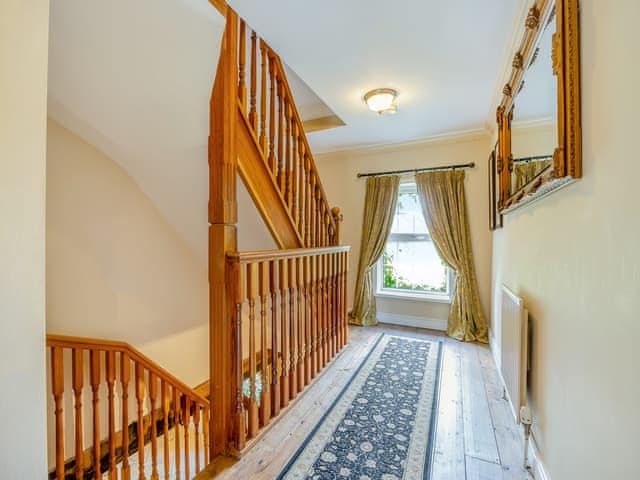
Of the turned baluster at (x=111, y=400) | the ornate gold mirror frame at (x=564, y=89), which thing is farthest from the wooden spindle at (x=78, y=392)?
the ornate gold mirror frame at (x=564, y=89)

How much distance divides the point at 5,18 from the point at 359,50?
1.89 metres

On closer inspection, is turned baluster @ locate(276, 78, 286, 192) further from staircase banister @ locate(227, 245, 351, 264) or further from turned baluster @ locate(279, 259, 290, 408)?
turned baluster @ locate(279, 259, 290, 408)

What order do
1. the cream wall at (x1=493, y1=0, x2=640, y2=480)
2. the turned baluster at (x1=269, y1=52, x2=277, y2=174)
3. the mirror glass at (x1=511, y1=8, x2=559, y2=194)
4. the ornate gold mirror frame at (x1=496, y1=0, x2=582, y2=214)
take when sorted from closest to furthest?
the cream wall at (x1=493, y1=0, x2=640, y2=480) < the ornate gold mirror frame at (x1=496, y1=0, x2=582, y2=214) < the mirror glass at (x1=511, y1=8, x2=559, y2=194) < the turned baluster at (x1=269, y1=52, x2=277, y2=174)

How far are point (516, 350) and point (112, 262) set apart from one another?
317 cm

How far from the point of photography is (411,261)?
12.8 feet

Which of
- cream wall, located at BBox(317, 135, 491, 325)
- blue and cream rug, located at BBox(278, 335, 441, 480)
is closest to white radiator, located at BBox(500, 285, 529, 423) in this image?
blue and cream rug, located at BBox(278, 335, 441, 480)

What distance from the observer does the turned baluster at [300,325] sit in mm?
2130

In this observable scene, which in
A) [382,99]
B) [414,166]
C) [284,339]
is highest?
[382,99]

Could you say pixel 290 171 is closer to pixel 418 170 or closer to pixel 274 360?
pixel 274 360

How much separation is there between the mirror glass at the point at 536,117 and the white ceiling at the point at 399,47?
0.45 metres

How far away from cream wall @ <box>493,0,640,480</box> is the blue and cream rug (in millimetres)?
641

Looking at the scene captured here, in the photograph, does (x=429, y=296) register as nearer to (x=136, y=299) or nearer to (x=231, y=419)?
(x=231, y=419)

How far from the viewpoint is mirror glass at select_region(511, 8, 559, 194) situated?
1.21m

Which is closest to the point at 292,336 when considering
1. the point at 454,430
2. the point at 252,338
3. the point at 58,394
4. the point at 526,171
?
the point at 252,338
